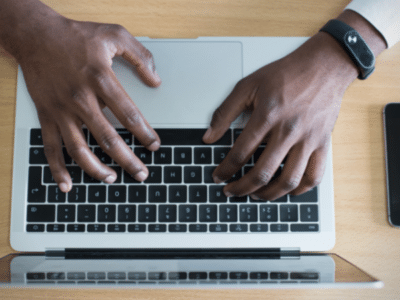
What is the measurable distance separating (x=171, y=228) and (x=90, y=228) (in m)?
0.14

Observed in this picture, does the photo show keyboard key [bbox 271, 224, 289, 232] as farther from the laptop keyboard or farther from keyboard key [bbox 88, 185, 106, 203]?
keyboard key [bbox 88, 185, 106, 203]

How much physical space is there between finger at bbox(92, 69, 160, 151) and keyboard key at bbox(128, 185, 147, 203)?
0.29 ft

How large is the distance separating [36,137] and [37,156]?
0.03 meters

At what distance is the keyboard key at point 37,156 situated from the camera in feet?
1.72

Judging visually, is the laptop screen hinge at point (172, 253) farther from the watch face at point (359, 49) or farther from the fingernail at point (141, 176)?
the watch face at point (359, 49)

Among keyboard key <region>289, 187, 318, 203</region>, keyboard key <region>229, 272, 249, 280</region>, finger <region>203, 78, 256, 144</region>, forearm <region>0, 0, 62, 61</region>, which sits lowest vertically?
keyboard key <region>229, 272, 249, 280</region>

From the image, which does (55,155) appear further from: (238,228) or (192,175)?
(238,228)

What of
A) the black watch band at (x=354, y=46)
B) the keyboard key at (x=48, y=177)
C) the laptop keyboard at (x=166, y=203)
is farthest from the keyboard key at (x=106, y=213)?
the black watch band at (x=354, y=46)

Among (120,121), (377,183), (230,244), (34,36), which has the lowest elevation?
(230,244)

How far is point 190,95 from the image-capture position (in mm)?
531

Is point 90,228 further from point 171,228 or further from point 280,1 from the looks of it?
point 280,1

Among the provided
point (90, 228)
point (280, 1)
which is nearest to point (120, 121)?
point (90, 228)

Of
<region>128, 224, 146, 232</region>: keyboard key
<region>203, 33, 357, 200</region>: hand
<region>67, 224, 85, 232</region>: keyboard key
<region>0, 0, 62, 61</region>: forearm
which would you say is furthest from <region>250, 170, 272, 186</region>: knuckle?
<region>0, 0, 62, 61</region>: forearm

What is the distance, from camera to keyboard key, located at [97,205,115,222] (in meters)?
0.51
